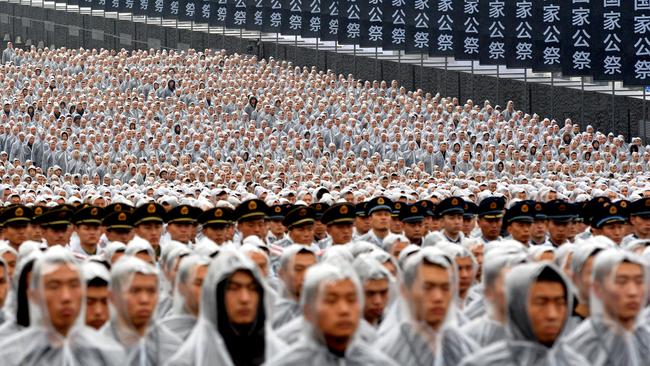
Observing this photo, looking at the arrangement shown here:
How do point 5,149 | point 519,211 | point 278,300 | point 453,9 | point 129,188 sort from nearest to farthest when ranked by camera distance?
point 278,300, point 519,211, point 129,188, point 5,149, point 453,9

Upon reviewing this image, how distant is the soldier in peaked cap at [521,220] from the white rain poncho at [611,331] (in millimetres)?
8417

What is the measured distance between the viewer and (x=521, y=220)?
62.1 feet

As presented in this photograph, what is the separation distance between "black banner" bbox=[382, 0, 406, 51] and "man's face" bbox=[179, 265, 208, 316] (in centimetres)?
3790

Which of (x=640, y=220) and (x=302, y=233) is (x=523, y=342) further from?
(x=640, y=220)

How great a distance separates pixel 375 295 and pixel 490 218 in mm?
9001

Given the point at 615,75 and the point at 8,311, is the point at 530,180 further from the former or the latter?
the point at 8,311

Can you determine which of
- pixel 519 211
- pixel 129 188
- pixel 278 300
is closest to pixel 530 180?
pixel 129 188

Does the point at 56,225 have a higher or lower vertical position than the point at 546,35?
lower

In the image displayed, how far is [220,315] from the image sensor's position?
9.72 meters

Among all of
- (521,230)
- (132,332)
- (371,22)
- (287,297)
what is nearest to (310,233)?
(521,230)

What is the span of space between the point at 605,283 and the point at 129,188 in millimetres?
21749

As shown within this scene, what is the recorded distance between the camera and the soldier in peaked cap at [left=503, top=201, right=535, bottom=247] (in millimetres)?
18781

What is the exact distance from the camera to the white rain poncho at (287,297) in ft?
41.4

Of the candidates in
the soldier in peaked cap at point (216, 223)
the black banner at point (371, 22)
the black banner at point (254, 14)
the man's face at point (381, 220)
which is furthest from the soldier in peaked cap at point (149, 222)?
the black banner at point (254, 14)
